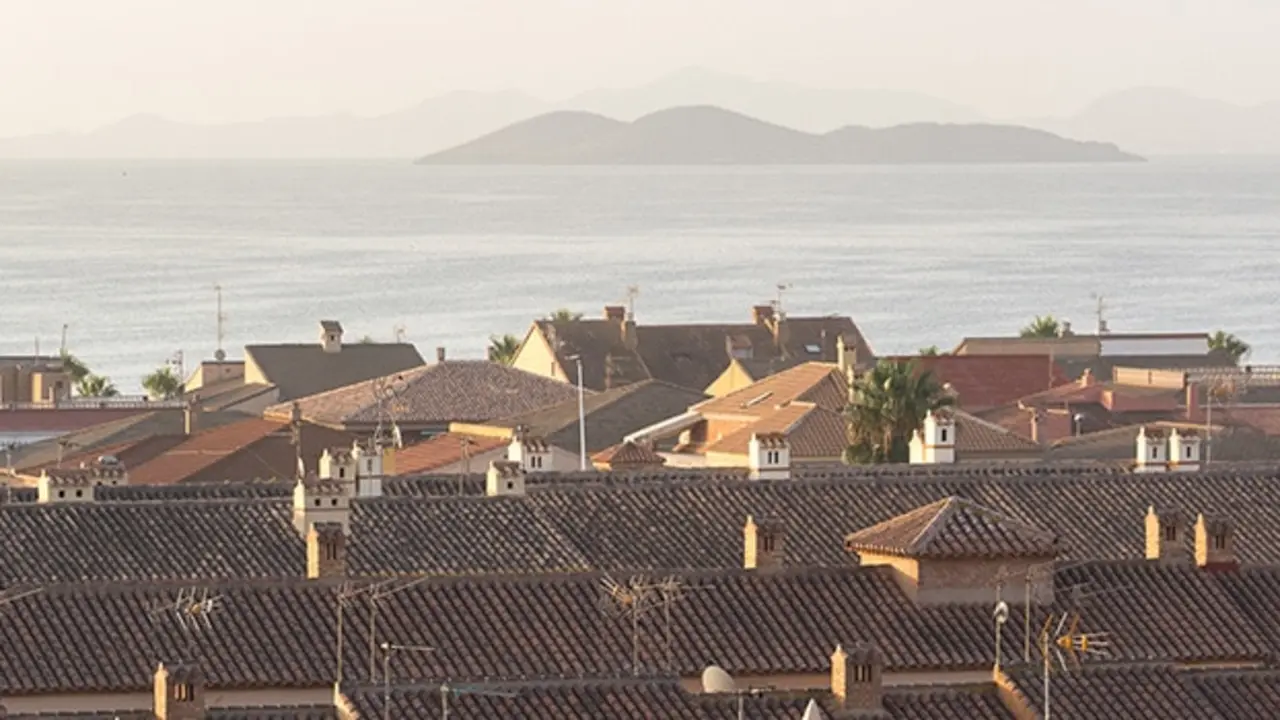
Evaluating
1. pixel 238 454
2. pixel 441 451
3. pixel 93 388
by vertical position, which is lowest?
pixel 93 388

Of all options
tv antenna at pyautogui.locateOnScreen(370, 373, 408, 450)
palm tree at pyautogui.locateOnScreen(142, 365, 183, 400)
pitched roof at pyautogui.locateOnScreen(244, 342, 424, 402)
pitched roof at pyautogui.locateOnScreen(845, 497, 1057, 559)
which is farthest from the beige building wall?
pitched roof at pyautogui.locateOnScreen(845, 497, 1057, 559)

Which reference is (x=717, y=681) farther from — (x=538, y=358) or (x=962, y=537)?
(x=538, y=358)

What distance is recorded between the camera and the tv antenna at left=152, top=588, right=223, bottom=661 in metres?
34.3

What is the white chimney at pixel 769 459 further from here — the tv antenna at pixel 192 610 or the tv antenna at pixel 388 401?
the tv antenna at pixel 388 401

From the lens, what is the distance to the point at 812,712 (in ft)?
96.6

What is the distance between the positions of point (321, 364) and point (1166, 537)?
65.3 metres

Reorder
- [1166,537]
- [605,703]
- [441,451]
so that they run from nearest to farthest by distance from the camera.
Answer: [605,703] → [1166,537] → [441,451]

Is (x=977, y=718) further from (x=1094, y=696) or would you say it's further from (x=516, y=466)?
(x=516, y=466)

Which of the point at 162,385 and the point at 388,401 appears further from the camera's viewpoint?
the point at 162,385

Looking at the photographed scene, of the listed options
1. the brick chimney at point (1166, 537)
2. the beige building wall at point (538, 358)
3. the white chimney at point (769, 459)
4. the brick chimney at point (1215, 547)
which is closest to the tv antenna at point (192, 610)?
the brick chimney at point (1215, 547)

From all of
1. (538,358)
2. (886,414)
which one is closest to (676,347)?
(538,358)

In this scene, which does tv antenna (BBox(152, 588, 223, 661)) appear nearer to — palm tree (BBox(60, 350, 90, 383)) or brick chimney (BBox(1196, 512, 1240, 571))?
brick chimney (BBox(1196, 512, 1240, 571))

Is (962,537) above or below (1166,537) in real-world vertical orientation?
above

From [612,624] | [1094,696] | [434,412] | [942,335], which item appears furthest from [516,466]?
[942,335]
